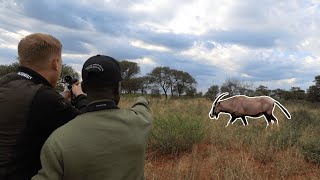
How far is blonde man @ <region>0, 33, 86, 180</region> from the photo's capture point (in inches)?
95.2

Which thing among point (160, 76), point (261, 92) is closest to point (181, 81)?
point (160, 76)

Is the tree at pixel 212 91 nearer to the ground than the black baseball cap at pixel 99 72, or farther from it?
farther from it

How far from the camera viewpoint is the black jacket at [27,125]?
241 cm

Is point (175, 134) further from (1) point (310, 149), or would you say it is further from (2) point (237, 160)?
(1) point (310, 149)

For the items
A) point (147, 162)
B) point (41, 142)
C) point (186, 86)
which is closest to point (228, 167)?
point (147, 162)

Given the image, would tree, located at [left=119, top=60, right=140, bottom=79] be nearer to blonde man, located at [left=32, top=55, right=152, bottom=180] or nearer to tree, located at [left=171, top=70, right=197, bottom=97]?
tree, located at [left=171, top=70, right=197, bottom=97]

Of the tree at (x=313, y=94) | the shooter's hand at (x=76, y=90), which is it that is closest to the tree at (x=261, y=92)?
the tree at (x=313, y=94)

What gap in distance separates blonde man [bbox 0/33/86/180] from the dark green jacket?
34cm

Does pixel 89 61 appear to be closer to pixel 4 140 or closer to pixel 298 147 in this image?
pixel 4 140

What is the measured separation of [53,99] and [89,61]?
0.38 meters

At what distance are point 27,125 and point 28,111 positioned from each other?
8cm

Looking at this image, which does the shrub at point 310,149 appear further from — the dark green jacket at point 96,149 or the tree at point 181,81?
the tree at point 181,81

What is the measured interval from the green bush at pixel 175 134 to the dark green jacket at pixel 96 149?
565 cm

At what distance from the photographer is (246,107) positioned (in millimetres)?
11336
